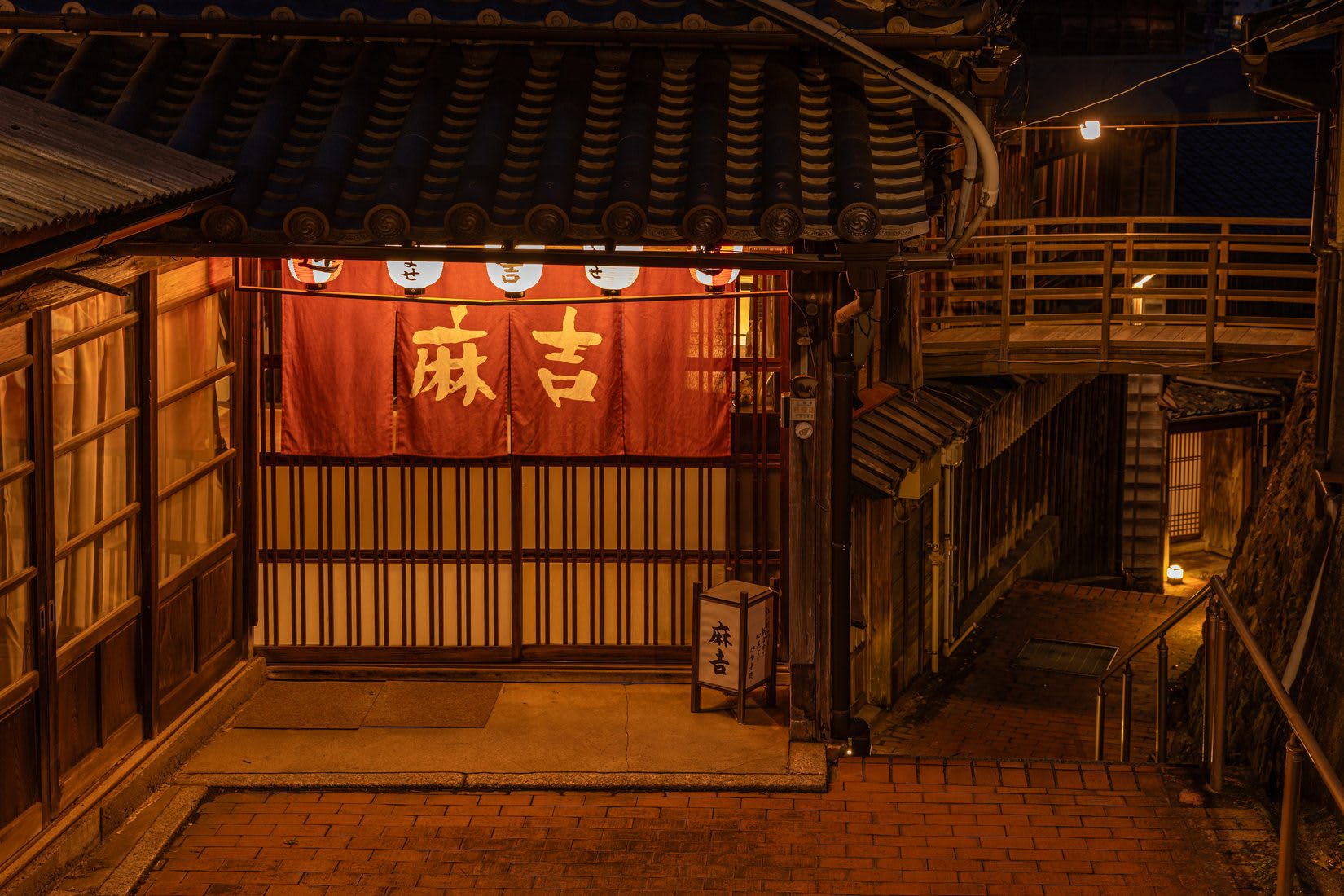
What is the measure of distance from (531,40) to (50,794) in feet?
20.1

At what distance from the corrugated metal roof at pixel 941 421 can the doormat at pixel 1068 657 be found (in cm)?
277

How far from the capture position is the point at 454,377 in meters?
12.0

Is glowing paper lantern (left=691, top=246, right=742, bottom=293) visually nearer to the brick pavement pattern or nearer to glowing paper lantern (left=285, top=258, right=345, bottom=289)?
glowing paper lantern (left=285, top=258, right=345, bottom=289)

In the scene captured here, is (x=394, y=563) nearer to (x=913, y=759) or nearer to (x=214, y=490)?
(x=214, y=490)

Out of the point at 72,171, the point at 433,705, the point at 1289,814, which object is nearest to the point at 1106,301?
the point at 433,705

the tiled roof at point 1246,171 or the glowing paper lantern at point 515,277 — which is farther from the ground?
the tiled roof at point 1246,171

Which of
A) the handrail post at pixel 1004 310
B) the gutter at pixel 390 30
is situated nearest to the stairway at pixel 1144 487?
the handrail post at pixel 1004 310

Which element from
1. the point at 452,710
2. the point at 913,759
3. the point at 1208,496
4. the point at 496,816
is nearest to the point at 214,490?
the point at 452,710

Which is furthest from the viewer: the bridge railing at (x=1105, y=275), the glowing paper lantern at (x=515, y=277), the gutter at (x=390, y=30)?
the bridge railing at (x=1105, y=275)

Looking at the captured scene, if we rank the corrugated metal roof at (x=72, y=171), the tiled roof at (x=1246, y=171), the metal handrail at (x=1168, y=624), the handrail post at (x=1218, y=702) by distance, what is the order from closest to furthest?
the corrugated metal roof at (x=72, y=171), the handrail post at (x=1218, y=702), the metal handrail at (x=1168, y=624), the tiled roof at (x=1246, y=171)

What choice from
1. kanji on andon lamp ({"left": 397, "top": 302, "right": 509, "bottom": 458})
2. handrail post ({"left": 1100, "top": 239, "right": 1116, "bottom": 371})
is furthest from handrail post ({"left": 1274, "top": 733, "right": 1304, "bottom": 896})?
handrail post ({"left": 1100, "top": 239, "right": 1116, "bottom": 371})

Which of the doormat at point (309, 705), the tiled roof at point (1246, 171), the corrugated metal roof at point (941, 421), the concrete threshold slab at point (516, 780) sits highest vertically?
the tiled roof at point (1246, 171)

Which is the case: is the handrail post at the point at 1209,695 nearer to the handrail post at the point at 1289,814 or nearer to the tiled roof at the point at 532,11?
the handrail post at the point at 1289,814

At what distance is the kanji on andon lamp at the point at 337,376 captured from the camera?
1202 centimetres
